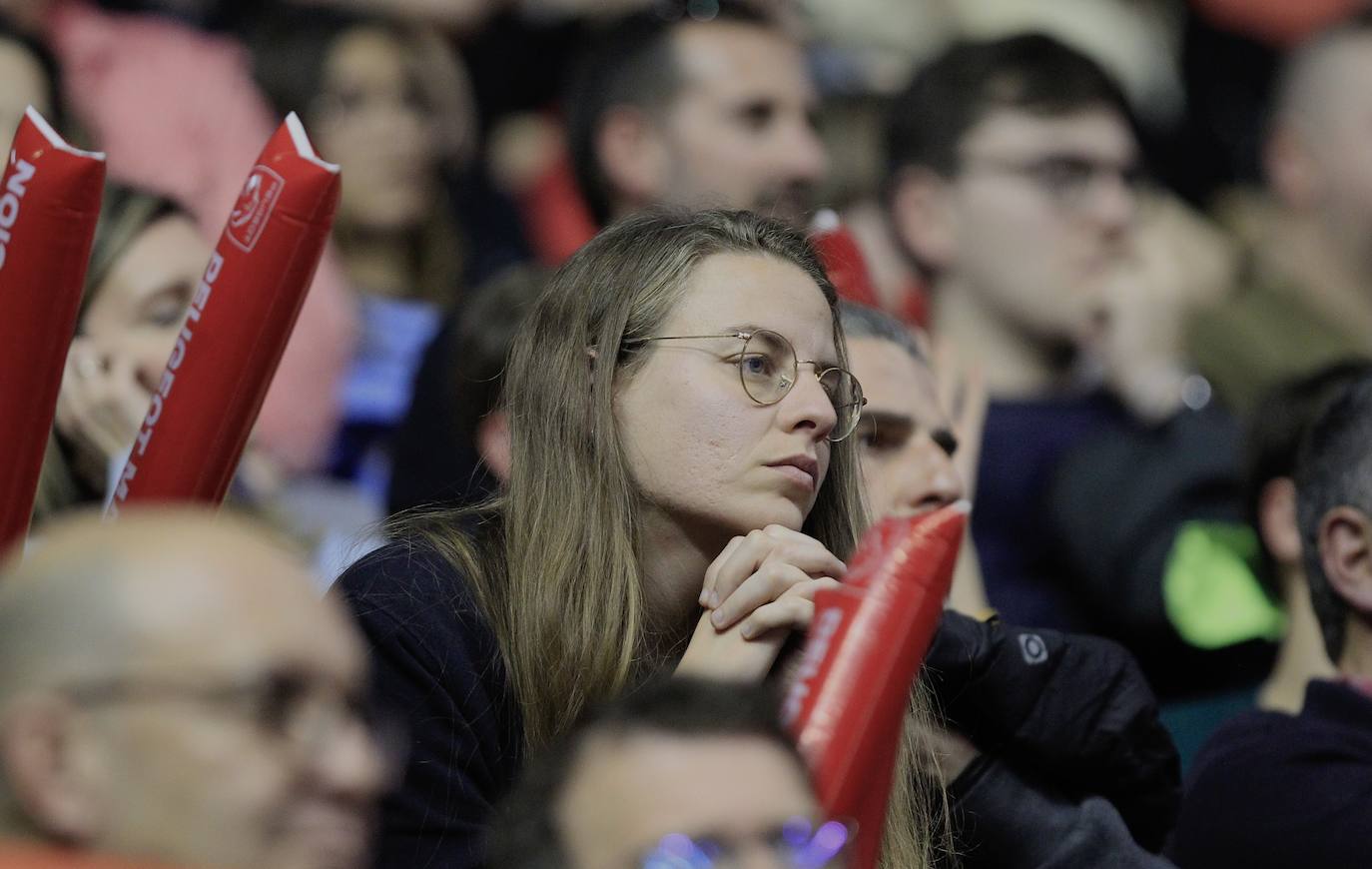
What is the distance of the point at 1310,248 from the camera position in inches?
240

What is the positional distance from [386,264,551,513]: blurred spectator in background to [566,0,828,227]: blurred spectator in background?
38.5 inches

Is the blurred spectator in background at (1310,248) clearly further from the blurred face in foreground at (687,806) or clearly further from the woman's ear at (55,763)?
the woman's ear at (55,763)

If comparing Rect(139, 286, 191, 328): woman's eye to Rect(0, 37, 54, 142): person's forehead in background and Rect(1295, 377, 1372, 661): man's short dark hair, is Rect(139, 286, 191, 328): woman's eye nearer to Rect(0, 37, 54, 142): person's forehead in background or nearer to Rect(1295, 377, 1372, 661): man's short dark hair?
Rect(0, 37, 54, 142): person's forehead in background

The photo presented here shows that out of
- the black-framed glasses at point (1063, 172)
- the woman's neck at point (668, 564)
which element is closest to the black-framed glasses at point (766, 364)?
the woman's neck at point (668, 564)

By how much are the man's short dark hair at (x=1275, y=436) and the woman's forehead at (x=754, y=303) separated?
1.51 metres

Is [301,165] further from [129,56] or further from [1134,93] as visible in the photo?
[1134,93]

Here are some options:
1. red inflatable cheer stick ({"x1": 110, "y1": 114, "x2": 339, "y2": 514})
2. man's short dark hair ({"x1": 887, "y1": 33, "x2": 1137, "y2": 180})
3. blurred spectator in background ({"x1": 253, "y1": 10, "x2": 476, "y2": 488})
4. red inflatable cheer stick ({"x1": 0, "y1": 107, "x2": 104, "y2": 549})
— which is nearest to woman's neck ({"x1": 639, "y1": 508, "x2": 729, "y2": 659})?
red inflatable cheer stick ({"x1": 110, "y1": 114, "x2": 339, "y2": 514})

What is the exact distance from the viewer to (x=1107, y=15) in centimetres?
782

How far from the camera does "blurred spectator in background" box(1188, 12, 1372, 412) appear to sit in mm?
5684

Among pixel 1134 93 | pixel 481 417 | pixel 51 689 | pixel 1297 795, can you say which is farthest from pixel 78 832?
pixel 1134 93

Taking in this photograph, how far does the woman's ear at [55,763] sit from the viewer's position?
5.31 ft

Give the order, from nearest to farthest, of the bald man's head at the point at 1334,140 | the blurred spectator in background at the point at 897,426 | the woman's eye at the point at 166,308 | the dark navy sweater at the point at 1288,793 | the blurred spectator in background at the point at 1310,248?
the dark navy sweater at the point at 1288,793
the blurred spectator in background at the point at 897,426
the woman's eye at the point at 166,308
the blurred spectator in background at the point at 1310,248
the bald man's head at the point at 1334,140

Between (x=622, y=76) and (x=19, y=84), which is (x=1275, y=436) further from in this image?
(x=19, y=84)

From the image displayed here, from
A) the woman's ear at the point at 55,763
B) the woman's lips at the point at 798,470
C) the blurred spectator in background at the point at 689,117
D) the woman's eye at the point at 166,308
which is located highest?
the woman's ear at the point at 55,763
